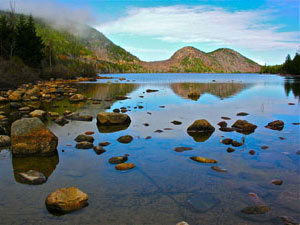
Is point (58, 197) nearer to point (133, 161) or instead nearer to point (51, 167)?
point (51, 167)

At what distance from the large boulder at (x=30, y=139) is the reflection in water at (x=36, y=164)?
0.41 meters

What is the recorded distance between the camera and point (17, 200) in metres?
8.13

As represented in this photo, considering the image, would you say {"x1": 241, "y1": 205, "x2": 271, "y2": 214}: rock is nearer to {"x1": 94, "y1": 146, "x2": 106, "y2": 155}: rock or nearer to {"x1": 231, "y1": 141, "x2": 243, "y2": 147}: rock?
{"x1": 231, "y1": 141, "x2": 243, "y2": 147}: rock

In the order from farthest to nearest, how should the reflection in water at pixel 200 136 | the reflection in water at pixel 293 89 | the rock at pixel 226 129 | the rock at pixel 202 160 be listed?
the reflection in water at pixel 293 89, the rock at pixel 226 129, the reflection in water at pixel 200 136, the rock at pixel 202 160

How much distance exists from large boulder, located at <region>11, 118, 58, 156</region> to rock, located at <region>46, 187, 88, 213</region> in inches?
210

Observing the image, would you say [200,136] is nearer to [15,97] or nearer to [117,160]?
[117,160]

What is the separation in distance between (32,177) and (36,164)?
184 cm

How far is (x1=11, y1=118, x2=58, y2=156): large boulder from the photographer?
12312 mm

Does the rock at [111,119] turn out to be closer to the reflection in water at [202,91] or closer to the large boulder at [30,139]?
the large boulder at [30,139]

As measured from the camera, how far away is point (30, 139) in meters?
12.4

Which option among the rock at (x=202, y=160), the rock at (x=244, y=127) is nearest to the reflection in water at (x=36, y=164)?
the rock at (x=202, y=160)

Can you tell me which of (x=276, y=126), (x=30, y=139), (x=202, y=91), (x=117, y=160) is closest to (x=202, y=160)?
(x=117, y=160)

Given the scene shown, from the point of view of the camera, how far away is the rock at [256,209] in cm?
745

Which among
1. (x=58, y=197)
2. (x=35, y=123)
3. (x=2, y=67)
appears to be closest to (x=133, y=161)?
(x=58, y=197)
